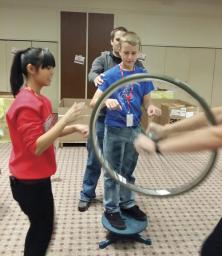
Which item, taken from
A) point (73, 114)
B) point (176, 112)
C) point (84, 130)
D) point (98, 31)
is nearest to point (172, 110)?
point (176, 112)

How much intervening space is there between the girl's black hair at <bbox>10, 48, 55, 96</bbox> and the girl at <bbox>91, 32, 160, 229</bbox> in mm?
387

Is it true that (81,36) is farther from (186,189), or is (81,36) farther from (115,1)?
(186,189)

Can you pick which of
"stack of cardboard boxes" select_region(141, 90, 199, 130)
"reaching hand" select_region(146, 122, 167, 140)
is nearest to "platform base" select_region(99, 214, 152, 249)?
"reaching hand" select_region(146, 122, 167, 140)

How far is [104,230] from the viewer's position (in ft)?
6.82

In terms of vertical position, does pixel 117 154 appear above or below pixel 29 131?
below

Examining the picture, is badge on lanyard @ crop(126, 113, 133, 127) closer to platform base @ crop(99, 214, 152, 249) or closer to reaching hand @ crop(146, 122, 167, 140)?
reaching hand @ crop(146, 122, 167, 140)

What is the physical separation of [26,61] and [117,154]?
77 cm

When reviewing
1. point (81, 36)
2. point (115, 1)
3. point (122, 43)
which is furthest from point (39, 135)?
point (115, 1)

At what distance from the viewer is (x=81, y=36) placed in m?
5.19

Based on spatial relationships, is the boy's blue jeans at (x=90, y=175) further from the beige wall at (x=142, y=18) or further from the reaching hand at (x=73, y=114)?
the beige wall at (x=142, y=18)

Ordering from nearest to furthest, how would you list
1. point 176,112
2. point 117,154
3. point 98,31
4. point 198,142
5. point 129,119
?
1. point 198,142
2. point 129,119
3. point 117,154
4. point 176,112
5. point 98,31

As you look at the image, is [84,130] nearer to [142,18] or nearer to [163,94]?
[163,94]

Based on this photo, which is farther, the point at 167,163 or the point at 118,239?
the point at 167,163

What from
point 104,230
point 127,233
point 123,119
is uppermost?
point 123,119
